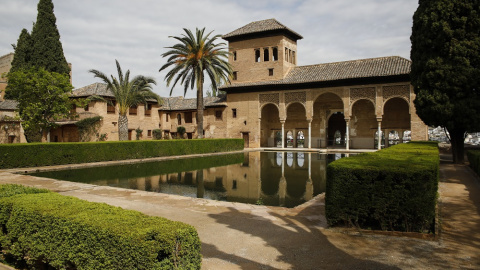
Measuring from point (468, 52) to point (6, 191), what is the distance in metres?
15.8

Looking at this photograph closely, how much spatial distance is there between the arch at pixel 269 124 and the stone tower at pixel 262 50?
3.93m

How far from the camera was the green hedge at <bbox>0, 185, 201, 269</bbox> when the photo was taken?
10.1ft

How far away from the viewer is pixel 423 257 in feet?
14.2

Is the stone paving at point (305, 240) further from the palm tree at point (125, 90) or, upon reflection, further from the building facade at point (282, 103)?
the building facade at point (282, 103)

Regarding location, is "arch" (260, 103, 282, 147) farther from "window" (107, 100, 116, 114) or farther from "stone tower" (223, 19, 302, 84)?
"window" (107, 100, 116, 114)

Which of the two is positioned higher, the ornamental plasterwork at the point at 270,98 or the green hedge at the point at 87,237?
the ornamental plasterwork at the point at 270,98

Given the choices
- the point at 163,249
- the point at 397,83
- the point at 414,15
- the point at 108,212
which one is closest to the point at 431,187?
the point at 163,249

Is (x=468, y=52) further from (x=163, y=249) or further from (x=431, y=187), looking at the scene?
(x=163, y=249)

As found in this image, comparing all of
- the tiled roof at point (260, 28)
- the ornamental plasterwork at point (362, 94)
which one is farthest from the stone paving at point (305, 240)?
the tiled roof at point (260, 28)

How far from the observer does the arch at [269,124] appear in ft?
119

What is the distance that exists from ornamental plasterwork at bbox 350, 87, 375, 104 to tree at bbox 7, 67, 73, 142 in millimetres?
22497

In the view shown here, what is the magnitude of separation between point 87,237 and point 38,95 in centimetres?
2423

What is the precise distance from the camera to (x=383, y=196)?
5.28 meters

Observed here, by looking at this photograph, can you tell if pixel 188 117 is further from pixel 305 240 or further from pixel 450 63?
pixel 305 240
